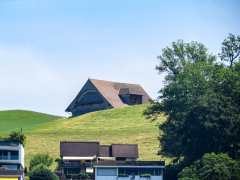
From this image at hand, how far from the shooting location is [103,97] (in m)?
128

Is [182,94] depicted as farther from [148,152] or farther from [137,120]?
[137,120]

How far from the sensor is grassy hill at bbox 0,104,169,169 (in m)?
85.1

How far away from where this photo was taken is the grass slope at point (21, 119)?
134 metres

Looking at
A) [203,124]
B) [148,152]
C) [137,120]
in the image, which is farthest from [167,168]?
[137,120]

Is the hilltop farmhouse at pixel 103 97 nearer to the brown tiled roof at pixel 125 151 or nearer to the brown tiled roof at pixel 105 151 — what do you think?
the brown tiled roof at pixel 105 151

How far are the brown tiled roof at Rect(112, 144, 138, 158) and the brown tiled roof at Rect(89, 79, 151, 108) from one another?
5265 cm

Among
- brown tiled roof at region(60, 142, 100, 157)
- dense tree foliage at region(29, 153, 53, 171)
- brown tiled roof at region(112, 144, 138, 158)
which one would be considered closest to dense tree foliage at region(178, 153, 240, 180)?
brown tiled roof at region(112, 144, 138, 158)

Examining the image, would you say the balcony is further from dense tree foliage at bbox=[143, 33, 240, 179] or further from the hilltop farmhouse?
the hilltop farmhouse

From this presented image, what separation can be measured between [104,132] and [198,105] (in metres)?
40.5

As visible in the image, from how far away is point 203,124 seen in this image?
5944 cm

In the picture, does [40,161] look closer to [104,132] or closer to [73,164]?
[73,164]

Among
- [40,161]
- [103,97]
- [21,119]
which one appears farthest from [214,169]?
[21,119]

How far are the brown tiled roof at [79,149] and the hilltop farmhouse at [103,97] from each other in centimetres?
5371

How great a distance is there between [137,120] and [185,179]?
5911cm
